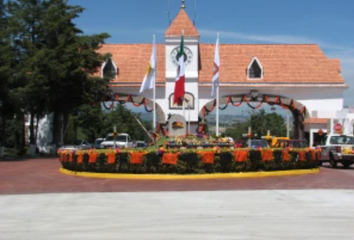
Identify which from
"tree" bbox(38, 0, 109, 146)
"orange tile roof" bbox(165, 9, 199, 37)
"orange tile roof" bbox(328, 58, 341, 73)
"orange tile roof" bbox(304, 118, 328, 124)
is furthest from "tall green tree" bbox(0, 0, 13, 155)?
"orange tile roof" bbox(328, 58, 341, 73)

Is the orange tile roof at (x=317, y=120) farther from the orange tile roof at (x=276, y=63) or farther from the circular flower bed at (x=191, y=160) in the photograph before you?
the circular flower bed at (x=191, y=160)

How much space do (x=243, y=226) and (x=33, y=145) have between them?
1326 inches

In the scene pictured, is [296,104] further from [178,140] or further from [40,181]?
[40,181]

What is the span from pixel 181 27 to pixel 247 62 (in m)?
7.14

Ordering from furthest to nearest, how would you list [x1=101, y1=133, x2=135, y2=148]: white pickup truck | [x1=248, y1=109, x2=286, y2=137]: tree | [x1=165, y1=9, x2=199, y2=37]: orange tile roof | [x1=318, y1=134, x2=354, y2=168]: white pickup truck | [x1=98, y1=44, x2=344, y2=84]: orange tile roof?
[x1=248, y1=109, x2=286, y2=137]: tree, [x1=98, y1=44, x2=344, y2=84]: orange tile roof, [x1=165, y1=9, x2=199, y2=37]: orange tile roof, [x1=101, y1=133, x2=135, y2=148]: white pickup truck, [x1=318, y1=134, x2=354, y2=168]: white pickup truck

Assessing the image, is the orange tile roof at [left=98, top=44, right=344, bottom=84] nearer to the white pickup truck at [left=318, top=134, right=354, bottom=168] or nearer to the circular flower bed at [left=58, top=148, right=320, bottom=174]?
the white pickup truck at [left=318, top=134, right=354, bottom=168]

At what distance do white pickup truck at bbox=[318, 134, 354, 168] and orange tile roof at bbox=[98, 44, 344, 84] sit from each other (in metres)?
16.7

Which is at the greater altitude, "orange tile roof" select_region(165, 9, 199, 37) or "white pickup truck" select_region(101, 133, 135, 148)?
"orange tile roof" select_region(165, 9, 199, 37)

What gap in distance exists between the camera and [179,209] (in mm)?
11859

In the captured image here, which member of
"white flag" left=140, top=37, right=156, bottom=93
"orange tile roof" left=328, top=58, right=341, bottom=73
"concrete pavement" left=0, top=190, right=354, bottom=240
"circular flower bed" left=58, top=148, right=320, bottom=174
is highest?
"orange tile roof" left=328, top=58, right=341, bottom=73

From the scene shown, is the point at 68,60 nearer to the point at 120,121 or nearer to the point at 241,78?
the point at 241,78

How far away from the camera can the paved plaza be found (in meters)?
9.29

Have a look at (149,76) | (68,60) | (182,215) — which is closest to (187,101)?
(149,76)

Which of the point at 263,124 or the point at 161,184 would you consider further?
the point at 263,124
